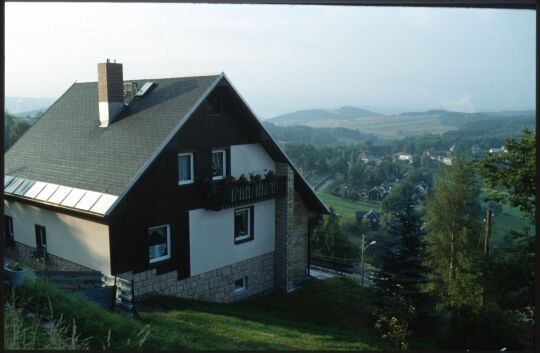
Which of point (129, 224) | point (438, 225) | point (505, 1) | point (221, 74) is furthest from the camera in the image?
point (438, 225)

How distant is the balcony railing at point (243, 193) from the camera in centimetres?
1033

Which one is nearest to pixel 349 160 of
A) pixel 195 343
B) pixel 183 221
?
pixel 183 221

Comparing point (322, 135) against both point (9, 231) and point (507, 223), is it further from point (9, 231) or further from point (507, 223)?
point (9, 231)

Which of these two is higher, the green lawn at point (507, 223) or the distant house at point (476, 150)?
the distant house at point (476, 150)

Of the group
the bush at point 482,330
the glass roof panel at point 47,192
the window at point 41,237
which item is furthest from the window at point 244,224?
the bush at point 482,330

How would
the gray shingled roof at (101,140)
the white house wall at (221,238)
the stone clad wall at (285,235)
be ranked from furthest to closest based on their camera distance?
the stone clad wall at (285,235) < the white house wall at (221,238) < the gray shingled roof at (101,140)

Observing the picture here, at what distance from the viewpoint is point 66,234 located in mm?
9508

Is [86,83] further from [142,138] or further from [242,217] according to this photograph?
[242,217]

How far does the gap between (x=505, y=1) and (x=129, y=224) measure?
7.72 metres

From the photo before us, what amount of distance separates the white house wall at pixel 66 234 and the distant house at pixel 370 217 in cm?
1048

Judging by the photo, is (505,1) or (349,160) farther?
(349,160)

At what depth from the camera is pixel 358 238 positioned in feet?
72.9

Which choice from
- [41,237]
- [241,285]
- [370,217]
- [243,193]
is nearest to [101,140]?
[41,237]

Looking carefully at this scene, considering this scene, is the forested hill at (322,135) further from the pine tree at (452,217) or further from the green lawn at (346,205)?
the pine tree at (452,217)
